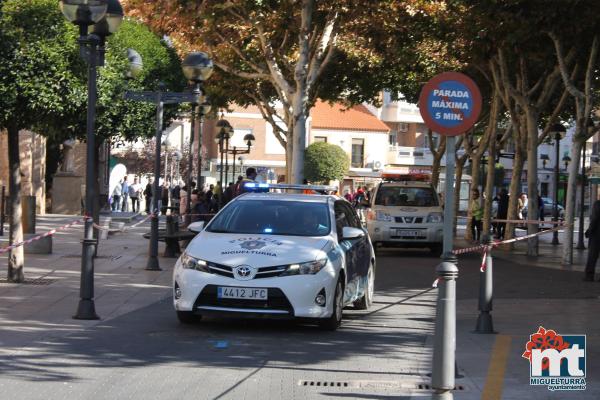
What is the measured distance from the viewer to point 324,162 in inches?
3401

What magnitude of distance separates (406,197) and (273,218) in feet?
49.1

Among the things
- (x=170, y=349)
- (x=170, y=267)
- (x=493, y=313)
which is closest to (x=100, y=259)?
(x=170, y=267)

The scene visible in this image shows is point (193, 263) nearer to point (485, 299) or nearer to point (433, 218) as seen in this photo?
point (485, 299)

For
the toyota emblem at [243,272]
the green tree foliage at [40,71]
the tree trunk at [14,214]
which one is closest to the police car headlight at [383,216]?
the green tree foliage at [40,71]

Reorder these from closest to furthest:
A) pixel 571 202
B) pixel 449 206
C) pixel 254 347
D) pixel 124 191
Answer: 1. pixel 449 206
2. pixel 254 347
3. pixel 571 202
4. pixel 124 191

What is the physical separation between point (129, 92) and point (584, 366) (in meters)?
11.6

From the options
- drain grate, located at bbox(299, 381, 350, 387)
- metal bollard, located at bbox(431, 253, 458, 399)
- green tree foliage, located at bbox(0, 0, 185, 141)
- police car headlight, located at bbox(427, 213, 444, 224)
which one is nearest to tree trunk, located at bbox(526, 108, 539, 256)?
police car headlight, located at bbox(427, 213, 444, 224)

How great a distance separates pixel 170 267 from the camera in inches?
828

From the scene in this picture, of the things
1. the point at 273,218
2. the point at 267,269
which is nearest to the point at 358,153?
the point at 273,218

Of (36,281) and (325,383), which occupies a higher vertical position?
(325,383)

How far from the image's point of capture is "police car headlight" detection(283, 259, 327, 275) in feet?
39.7

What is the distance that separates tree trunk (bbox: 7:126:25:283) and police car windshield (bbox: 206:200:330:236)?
4.38 meters

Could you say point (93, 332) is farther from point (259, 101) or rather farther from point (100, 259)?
point (259, 101)

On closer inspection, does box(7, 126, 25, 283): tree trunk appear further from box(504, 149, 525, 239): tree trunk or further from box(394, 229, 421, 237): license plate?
box(504, 149, 525, 239): tree trunk
